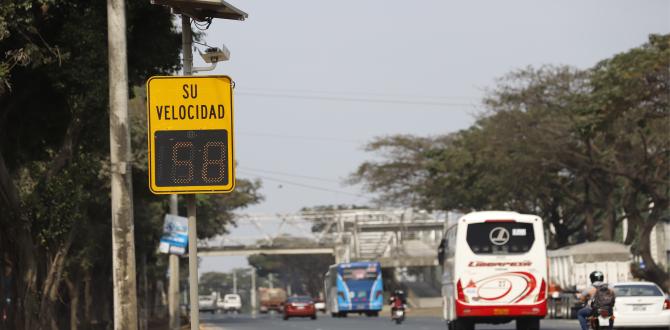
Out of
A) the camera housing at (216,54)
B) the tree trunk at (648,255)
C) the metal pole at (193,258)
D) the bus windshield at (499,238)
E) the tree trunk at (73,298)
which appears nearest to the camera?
the metal pole at (193,258)

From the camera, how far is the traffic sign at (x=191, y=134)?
10977 millimetres

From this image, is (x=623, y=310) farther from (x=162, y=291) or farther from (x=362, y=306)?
(x=162, y=291)

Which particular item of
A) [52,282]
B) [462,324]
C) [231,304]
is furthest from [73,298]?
[231,304]

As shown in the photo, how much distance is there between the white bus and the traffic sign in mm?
22109

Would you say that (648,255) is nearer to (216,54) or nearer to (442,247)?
(442,247)

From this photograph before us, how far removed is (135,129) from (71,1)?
18.8 metres

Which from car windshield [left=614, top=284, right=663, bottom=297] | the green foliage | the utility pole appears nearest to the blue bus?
car windshield [left=614, top=284, right=663, bottom=297]

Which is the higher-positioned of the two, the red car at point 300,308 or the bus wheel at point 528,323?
the red car at point 300,308

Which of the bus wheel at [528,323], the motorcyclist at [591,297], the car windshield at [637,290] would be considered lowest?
the bus wheel at [528,323]

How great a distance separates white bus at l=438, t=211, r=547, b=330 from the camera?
32469mm

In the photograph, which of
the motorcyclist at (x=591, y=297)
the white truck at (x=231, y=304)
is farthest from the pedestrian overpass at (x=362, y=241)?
the motorcyclist at (x=591, y=297)

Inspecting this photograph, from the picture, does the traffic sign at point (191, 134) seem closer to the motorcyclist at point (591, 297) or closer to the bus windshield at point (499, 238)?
the motorcyclist at point (591, 297)

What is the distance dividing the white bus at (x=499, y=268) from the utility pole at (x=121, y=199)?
16212 mm

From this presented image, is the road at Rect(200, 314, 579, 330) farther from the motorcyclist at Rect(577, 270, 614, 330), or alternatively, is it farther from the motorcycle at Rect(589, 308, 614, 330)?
the motorcycle at Rect(589, 308, 614, 330)
